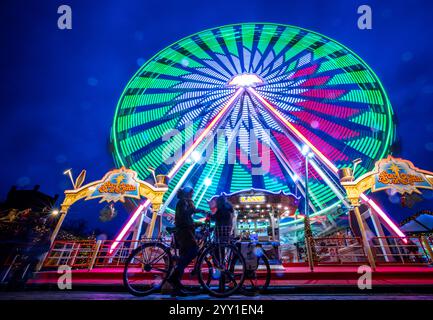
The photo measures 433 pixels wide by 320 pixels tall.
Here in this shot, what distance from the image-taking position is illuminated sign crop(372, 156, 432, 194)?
27.7 feet

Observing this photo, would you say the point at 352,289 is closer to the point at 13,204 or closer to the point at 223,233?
the point at 223,233

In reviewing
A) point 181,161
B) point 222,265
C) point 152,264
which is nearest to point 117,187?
point 181,161

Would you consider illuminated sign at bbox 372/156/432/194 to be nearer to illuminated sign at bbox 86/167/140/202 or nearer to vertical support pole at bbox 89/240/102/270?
illuminated sign at bbox 86/167/140/202

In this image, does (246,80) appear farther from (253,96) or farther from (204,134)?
(204,134)

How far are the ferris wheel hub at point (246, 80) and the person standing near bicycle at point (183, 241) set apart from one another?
43.9 ft

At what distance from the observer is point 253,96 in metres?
15.5

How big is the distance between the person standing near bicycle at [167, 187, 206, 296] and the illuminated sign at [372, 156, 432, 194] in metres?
8.05

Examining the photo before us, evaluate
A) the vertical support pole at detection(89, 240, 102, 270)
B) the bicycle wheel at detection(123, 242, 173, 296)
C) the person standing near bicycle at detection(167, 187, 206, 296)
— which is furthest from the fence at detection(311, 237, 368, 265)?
the vertical support pole at detection(89, 240, 102, 270)

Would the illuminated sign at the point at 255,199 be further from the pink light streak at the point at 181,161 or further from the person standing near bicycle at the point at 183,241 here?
the person standing near bicycle at the point at 183,241

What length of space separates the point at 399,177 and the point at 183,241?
886cm

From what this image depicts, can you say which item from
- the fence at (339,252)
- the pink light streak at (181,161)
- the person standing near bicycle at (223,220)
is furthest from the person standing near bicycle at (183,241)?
the pink light streak at (181,161)

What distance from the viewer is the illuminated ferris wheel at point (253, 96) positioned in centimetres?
1423
